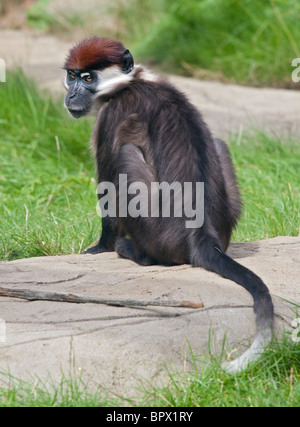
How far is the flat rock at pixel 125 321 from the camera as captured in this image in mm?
2771

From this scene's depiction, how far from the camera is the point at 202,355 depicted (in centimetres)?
287

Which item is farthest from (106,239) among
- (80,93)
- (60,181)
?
(60,181)

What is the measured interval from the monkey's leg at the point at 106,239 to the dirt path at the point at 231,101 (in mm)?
2708

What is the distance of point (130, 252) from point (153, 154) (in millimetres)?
605

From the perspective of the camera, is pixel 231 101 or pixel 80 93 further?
pixel 231 101

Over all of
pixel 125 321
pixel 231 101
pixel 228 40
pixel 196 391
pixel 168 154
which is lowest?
pixel 196 391

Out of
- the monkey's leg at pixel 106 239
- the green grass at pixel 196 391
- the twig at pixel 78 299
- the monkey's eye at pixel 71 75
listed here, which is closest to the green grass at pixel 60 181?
the monkey's leg at pixel 106 239

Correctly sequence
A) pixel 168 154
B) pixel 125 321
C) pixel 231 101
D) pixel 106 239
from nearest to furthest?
pixel 125 321 → pixel 168 154 → pixel 106 239 → pixel 231 101

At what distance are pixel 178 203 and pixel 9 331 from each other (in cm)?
119

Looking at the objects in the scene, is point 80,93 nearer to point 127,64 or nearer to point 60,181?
point 127,64

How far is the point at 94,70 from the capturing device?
4.22m

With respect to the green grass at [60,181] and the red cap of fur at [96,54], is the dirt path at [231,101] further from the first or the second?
the red cap of fur at [96,54]

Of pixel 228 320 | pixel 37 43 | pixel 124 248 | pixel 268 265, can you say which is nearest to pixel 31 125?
pixel 124 248

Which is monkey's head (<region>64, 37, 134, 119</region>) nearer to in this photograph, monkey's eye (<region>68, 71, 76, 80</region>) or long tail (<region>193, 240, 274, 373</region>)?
monkey's eye (<region>68, 71, 76, 80</region>)
